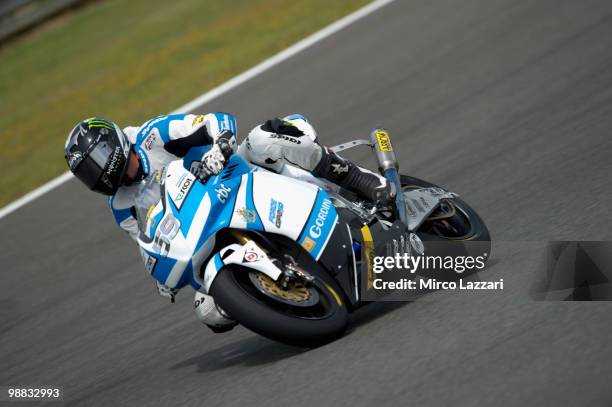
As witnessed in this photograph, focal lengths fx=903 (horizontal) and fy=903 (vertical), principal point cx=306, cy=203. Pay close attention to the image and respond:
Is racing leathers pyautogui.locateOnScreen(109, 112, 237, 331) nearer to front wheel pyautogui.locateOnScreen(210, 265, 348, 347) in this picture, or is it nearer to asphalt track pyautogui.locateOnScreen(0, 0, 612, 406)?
asphalt track pyautogui.locateOnScreen(0, 0, 612, 406)

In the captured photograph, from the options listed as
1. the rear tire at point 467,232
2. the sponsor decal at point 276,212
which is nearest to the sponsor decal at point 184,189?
the sponsor decal at point 276,212

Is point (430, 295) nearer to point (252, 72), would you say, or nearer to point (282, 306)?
point (282, 306)

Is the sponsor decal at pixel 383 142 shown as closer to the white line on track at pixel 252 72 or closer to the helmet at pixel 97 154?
the helmet at pixel 97 154

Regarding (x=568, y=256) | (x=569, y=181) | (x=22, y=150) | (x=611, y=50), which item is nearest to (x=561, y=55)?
(x=611, y=50)

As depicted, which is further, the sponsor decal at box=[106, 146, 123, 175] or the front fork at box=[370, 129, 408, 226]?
the front fork at box=[370, 129, 408, 226]

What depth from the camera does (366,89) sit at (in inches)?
382

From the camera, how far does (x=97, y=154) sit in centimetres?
477

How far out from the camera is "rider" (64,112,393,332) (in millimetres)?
4766

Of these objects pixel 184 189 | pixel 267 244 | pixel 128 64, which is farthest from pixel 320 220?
pixel 128 64

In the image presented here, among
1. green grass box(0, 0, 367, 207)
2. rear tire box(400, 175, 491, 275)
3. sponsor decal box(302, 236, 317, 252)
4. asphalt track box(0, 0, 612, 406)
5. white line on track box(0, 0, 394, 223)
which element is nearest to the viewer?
asphalt track box(0, 0, 612, 406)

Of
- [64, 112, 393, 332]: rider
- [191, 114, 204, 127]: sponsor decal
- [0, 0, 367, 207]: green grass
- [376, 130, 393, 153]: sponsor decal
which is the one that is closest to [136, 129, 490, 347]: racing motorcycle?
[64, 112, 393, 332]: rider

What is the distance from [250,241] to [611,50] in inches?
217

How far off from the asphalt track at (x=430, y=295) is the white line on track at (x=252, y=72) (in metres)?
0.25

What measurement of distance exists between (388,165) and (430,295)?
2.88 feet
